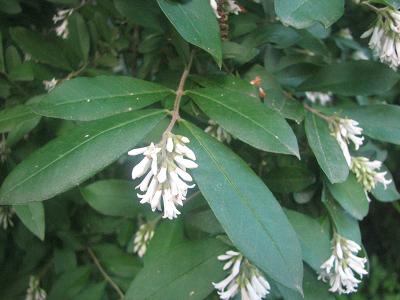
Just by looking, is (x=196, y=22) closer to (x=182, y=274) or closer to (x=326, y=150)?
(x=326, y=150)

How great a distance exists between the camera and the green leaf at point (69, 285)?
1.32m

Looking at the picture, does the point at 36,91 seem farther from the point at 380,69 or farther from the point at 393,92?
the point at 393,92

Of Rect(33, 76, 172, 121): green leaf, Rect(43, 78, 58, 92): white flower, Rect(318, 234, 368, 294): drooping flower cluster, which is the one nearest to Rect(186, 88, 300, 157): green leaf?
Rect(33, 76, 172, 121): green leaf

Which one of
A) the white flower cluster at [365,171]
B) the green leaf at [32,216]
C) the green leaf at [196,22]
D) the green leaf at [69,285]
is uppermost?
the green leaf at [196,22]

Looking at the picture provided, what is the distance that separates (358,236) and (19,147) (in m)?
0.88

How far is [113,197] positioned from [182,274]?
0.95 feet

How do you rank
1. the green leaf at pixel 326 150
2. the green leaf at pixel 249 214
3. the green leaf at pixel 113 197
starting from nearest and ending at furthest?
the green leaf at pixel 249 214 < the green leaf at pixel 326 150 < the green leaf at pixel 113 197

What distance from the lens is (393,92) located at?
1.70 m

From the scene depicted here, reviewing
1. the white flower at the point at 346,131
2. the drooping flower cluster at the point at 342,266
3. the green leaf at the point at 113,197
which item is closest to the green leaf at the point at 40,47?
the green leaf at the point at 113,197

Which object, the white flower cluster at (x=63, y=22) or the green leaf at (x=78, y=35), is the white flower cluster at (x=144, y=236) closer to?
the green leaf at (x=78, y=35)

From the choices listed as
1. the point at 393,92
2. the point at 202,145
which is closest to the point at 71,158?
A: the point at 202,145

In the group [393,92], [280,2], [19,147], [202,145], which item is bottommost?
[393,92]

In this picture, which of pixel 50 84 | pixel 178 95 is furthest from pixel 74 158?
pixel 50 84

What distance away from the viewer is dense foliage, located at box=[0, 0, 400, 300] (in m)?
0.79
